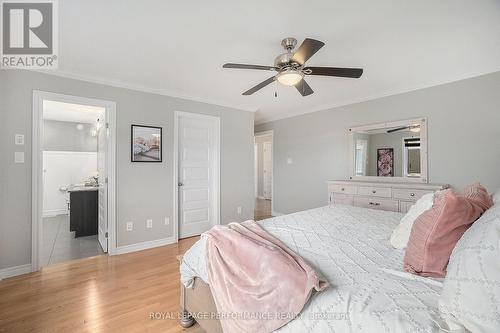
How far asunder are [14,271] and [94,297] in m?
1.25

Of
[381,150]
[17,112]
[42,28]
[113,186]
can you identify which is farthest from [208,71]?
[381,150]

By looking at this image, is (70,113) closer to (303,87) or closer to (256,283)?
(303,87)

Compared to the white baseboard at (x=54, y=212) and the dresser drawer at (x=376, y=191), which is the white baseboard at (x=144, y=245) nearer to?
the dresser drawer at (x=376, y=191)

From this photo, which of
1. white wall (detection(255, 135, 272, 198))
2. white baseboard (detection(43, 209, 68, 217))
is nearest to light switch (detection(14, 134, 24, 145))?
white baseboard (detection(43, 209, 68, 217))

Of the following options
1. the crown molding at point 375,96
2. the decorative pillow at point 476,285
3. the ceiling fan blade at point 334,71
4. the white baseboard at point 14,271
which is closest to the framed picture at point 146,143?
the white baseboard at point 14,271

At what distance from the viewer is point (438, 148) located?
308cm

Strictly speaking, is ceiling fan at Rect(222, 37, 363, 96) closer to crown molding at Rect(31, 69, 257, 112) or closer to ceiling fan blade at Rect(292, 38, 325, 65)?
ceiling fan blade at Rect(292, 38, 325, 65)

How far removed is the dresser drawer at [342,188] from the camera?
142 inches

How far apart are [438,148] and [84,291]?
4.53 meters

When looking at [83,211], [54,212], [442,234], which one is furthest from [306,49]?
[54,212]

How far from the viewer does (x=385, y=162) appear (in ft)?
11.9

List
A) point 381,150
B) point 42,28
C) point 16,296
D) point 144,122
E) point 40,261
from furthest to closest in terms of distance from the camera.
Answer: point 381,150 → point 144,122 → point 40,261 → point 16,296 → point 42,28

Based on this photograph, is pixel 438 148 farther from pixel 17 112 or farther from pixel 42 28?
pixel 17 112

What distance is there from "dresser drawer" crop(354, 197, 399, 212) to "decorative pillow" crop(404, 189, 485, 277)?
7.32 feet
